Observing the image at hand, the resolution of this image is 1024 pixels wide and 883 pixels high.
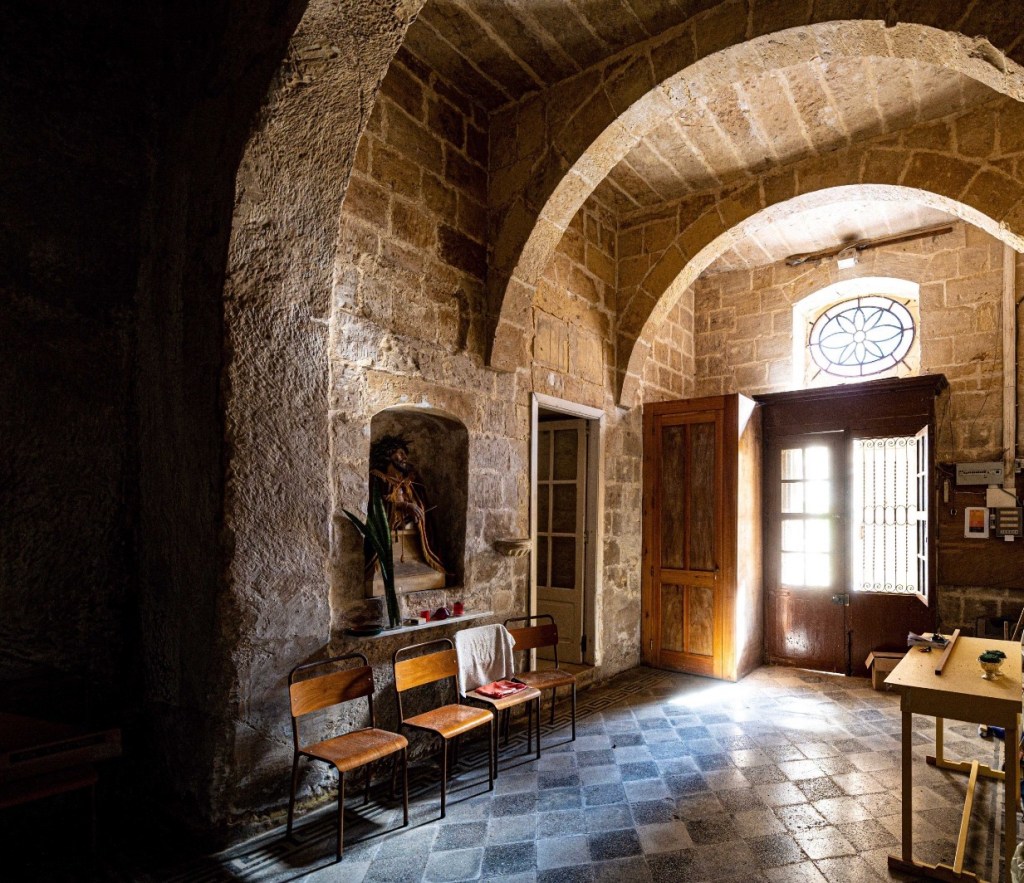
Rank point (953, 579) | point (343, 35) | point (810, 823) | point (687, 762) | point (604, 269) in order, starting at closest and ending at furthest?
point (343, 35), point (810, 823), point (687, 762), point (953, 579), point (604, 269)

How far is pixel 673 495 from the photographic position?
18.2ft

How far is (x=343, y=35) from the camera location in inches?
92.5

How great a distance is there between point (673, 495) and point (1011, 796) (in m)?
3.38

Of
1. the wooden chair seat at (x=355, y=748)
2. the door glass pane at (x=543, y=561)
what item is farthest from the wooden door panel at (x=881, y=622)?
the wooden chair seat at (x=355, y=748)

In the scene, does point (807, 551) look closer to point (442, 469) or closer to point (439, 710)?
point (442, 469)

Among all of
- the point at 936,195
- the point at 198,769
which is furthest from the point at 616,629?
the point at 936,195

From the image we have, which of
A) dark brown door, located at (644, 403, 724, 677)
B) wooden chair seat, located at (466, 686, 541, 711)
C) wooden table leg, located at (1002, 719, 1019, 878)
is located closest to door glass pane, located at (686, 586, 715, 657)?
dark brown door, located at (644, 403, 724, 677)

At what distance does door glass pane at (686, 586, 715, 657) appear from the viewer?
519cm

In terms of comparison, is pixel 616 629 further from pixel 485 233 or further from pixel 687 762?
pixel 485 233

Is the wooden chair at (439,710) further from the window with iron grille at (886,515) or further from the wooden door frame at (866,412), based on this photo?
the window with iron grille at (886,515)

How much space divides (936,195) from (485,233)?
2999 millimetres

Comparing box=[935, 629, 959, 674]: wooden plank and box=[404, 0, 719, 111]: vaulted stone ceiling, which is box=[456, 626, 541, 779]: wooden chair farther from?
box=[404, 0, 719, 111]: vaulted stone ceiling

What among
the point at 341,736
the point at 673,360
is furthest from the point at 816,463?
the point at 341,736

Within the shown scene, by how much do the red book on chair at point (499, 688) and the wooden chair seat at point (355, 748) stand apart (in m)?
0.71
